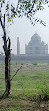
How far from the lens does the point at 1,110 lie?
5242 millimetres

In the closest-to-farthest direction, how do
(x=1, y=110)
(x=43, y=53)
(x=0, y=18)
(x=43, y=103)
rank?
(x=1, y=110) < (x=43, y=103) < (x=0, y=18) < (x=43, y=53)

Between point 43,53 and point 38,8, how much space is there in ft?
272

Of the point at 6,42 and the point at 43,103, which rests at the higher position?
the point at 6,42

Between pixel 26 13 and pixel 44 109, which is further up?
pixel 26 13

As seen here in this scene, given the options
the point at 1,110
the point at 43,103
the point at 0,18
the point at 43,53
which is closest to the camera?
the point at 1,110

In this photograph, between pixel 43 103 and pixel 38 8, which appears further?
pixel 38 8

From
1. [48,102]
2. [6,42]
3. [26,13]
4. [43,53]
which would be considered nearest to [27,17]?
[26,13]

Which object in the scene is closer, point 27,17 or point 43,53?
point 27,17

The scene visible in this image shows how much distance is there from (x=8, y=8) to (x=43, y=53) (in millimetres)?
82838

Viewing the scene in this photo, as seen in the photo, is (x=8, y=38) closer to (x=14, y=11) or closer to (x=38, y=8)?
(x=14, y=11)

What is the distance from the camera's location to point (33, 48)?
300 feet

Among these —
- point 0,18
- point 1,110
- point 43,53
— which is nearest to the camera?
point 1,110

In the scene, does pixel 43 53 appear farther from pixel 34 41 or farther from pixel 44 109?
pixel 44 109

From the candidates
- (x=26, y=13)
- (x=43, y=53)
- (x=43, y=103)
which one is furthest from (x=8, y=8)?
(x=43, y=53)
